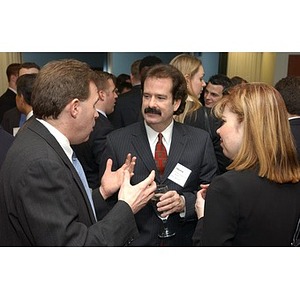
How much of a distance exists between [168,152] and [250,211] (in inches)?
33.2

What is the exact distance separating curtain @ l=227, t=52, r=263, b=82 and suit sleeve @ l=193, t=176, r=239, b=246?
298 inches

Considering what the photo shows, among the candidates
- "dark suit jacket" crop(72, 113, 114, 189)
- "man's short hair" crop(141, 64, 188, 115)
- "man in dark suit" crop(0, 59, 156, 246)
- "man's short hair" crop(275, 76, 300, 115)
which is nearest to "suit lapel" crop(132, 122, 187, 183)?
"man's short hair" crop(141, 64, 188, 115)

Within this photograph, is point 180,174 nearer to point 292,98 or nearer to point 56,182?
point 56,182

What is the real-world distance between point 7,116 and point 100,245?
2.61 m

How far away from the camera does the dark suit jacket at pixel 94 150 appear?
2.79 m

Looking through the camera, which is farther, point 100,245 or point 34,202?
point 100,245

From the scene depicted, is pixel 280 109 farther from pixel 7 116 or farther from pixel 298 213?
pixel 7 116

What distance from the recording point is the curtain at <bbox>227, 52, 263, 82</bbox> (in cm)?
836

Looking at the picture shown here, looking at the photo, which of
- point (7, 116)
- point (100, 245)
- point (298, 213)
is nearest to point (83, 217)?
point (100, 245)

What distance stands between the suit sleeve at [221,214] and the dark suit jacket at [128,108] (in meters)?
2.69

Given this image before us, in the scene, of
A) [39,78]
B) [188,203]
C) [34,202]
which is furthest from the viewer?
[188,203]

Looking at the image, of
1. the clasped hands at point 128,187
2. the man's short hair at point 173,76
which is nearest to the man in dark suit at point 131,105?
the man's short hair at point 173,76

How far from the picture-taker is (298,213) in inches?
52.7

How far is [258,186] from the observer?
1.27 metres
